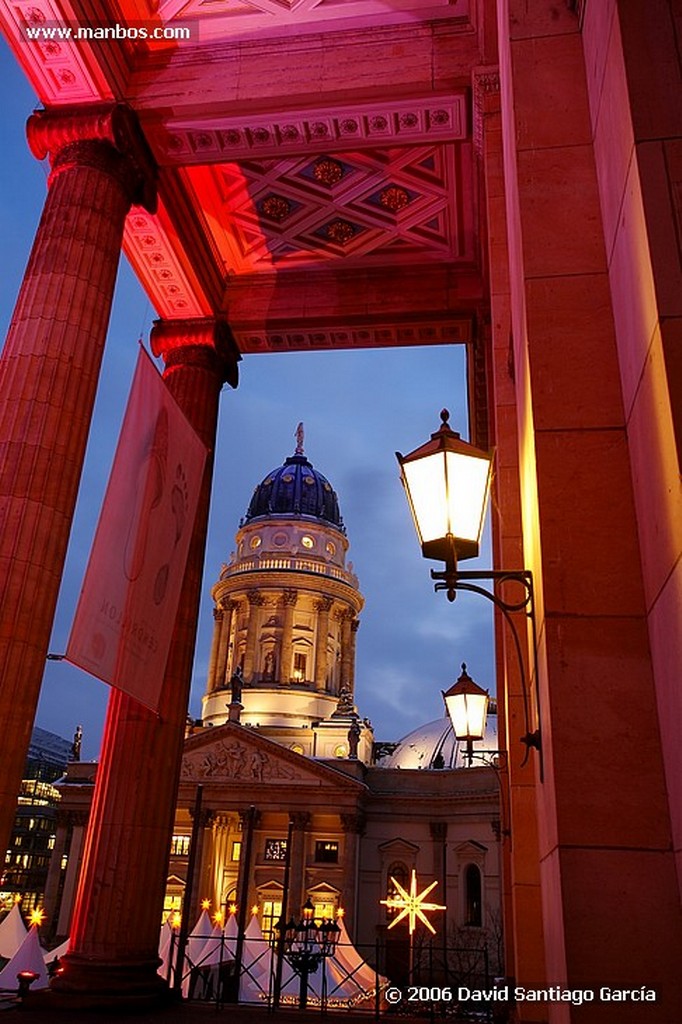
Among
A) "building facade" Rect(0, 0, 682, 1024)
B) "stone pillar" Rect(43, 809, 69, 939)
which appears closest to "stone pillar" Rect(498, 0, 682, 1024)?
"building facade" Rect(0, 0, 682, 1024)

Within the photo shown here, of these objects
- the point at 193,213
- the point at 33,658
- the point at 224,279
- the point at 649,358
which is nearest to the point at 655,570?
the point at 649,358

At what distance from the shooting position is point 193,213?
14766 mm

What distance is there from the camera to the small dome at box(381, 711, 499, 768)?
55.1 metres

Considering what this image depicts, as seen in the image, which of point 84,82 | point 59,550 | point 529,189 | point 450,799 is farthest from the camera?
point 450,799

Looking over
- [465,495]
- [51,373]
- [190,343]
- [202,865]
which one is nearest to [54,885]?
[202,865]

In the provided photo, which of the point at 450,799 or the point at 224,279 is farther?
the point at 450,799

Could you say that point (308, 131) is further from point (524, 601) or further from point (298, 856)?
point (298, 856)

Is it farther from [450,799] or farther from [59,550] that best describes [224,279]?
[450,799]

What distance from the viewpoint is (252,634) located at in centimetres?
5772

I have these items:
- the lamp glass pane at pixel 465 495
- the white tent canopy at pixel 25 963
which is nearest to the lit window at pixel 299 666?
the white tent canopy at pixel 25 963

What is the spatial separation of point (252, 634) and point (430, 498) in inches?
2143

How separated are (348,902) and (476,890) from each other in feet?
25.1

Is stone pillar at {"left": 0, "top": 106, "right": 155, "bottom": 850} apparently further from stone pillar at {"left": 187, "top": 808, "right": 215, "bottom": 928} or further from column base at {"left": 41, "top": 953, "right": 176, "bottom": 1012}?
stone pillar at {"left": 187, "top": 808, "right": 215, "bottom": 928}

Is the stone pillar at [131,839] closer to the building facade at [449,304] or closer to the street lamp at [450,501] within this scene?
the building facade at [449,304]
